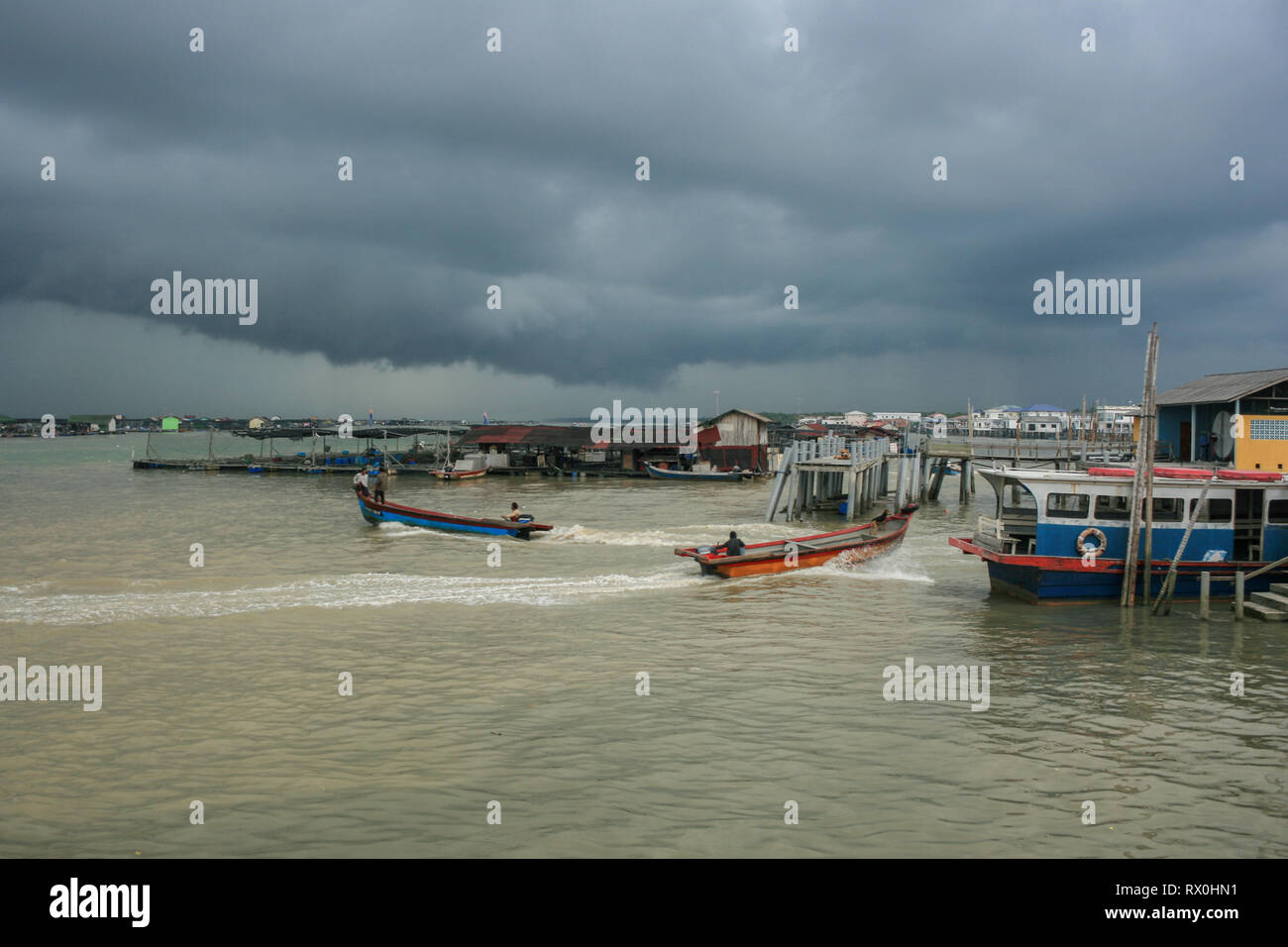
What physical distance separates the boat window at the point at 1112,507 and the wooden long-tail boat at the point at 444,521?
18298 millimetres

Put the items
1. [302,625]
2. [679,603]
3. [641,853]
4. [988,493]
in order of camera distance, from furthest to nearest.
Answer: [988,493], [679,603], [302,625], [641,853]

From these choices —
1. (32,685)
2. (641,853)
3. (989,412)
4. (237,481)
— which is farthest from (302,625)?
(989,412)

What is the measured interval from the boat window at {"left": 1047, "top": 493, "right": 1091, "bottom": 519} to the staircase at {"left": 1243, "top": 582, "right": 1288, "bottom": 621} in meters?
3.70

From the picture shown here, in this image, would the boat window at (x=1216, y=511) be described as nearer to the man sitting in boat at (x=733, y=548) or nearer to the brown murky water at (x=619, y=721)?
the brown murky water at (x=619, y=721)

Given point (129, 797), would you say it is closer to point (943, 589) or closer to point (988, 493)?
point (943, 589)

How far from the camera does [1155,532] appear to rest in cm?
1916

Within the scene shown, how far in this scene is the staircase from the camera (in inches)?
677

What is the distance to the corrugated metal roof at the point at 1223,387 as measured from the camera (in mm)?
28656

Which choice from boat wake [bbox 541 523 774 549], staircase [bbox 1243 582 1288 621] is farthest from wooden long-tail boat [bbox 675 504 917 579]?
staircase [bbox 1243 582 1288 621]

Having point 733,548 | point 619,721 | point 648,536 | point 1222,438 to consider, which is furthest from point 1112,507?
point 1222,438

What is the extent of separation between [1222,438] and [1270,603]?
16751mm

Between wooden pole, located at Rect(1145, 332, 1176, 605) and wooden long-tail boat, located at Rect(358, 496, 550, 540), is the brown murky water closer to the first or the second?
wooden pole, located at Rect(1145, 332, 1176, 605)
